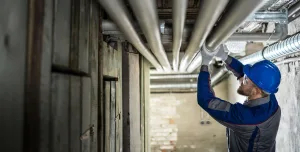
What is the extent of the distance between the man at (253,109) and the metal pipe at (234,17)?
21cm

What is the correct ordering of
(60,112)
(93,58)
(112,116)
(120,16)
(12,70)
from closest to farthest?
(12,70) < (60,112) < (120,16) < (93,58) < (112,116)

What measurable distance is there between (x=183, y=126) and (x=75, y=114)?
4171 mm

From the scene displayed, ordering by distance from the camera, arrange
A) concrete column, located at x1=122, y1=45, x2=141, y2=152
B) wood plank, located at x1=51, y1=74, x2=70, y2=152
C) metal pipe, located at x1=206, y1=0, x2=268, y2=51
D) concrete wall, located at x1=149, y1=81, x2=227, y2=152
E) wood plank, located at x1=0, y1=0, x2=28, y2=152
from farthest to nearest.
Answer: concrete wall, located at x1=149, y1=81, x2=227, y2=152 → concrete column, located at x1=122, y1=45, x2=141, y2=152 → metal pipe, located at x1=206, y1=0, x2=268, y2=51 → wood plank, located at x1=51, y1=74, x2=70, y2=152 → wood plank, located at x1=0, y1=0, x2=28, y2=152

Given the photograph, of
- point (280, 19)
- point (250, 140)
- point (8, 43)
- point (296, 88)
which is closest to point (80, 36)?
point (8, 43)

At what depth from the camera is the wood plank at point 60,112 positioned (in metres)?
0.67

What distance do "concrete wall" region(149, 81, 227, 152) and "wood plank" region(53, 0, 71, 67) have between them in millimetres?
4208

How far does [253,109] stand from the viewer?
4.00ft

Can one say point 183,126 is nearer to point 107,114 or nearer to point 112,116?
point 112,116

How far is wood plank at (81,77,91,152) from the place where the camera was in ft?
3.27

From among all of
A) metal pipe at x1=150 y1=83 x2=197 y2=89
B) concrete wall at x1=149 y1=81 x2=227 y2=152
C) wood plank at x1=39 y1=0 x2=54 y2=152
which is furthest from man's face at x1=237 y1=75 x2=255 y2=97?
concrete wall at x1=149 y1=81 x2=227 y2=152

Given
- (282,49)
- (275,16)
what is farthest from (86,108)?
(275,16)

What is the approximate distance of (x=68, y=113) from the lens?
796 mm

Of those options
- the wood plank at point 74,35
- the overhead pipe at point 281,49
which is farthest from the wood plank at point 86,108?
the overhead pipe at point 281,49

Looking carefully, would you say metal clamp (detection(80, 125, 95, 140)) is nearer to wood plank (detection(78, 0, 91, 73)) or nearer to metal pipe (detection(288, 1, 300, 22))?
wood plank (detection(78, 0, 91, 73))
